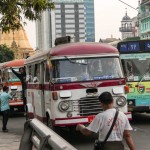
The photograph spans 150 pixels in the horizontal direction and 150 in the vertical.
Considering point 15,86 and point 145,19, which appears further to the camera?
point 145,19

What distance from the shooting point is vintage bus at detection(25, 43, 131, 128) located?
11727 millimetres

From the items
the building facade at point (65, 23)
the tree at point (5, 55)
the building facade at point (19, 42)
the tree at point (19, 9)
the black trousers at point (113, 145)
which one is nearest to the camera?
the black trousers at point (113, 145)

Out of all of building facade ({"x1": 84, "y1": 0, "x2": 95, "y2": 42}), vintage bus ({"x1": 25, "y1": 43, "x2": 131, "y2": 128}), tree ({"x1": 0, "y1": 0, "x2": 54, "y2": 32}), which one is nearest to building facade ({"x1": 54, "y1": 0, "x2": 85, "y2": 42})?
building facade ({"x1": 84, "y1": 0, "x2": 95, "y2": 42})

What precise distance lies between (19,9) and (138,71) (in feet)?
26.5

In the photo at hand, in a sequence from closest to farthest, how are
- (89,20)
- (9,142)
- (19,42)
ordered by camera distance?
(9,142)
(19,42)
(89,20)

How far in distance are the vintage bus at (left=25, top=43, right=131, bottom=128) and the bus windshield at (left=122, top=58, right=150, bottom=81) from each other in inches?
145

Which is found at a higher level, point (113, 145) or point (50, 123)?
point (113, 145)

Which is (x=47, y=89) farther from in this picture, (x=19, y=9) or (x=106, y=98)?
(x=106, y=98)

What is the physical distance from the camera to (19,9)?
8508 millimetres

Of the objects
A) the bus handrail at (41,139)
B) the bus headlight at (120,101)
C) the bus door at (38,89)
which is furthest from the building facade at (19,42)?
the bus handrail at (41,139)

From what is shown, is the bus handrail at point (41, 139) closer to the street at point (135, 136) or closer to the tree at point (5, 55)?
the street at point (135, 136)

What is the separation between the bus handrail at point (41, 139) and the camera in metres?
3.56

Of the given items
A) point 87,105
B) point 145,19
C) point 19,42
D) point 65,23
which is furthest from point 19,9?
point 19,42

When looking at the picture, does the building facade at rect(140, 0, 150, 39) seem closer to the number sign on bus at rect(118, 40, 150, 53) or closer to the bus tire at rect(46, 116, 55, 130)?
the number sign on bus at rect(118, 40, 150, 53)
